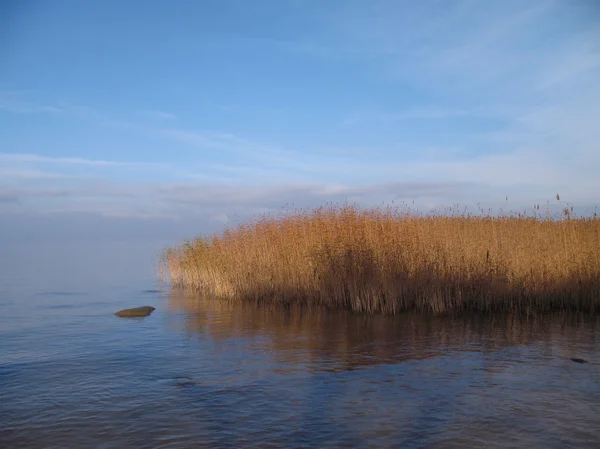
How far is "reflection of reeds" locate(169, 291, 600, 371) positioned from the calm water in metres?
0.04

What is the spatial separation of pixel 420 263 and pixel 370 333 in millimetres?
2848

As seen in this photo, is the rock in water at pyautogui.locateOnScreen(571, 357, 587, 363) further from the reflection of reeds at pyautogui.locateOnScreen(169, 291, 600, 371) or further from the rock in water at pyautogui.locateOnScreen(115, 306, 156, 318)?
the rock in water at pyautogui.locateOnScreen(115, 306, 156, 318)

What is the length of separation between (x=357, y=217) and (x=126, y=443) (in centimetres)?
911

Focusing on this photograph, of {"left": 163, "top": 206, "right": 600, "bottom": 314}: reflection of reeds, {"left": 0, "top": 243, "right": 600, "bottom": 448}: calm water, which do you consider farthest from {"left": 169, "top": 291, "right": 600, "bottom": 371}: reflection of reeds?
{"left": 163, "top": 206, "right": 600, "bottom": 314}: reflection of reeds

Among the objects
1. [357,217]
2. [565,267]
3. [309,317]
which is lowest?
[309,317]

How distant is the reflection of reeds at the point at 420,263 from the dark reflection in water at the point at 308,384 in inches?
34.7

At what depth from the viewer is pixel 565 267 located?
10.8 meters

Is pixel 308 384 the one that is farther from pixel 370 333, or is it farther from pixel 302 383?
pixel 370 333

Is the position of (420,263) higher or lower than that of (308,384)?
higher

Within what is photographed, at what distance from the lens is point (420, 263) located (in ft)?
36.6

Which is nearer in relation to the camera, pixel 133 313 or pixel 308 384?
pixel 308 384

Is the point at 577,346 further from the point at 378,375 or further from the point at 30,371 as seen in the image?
the point at 30,371

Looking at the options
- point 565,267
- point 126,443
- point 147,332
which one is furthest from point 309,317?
point 126,443

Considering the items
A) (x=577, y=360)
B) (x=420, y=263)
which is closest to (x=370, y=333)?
(x=420, y=263)
